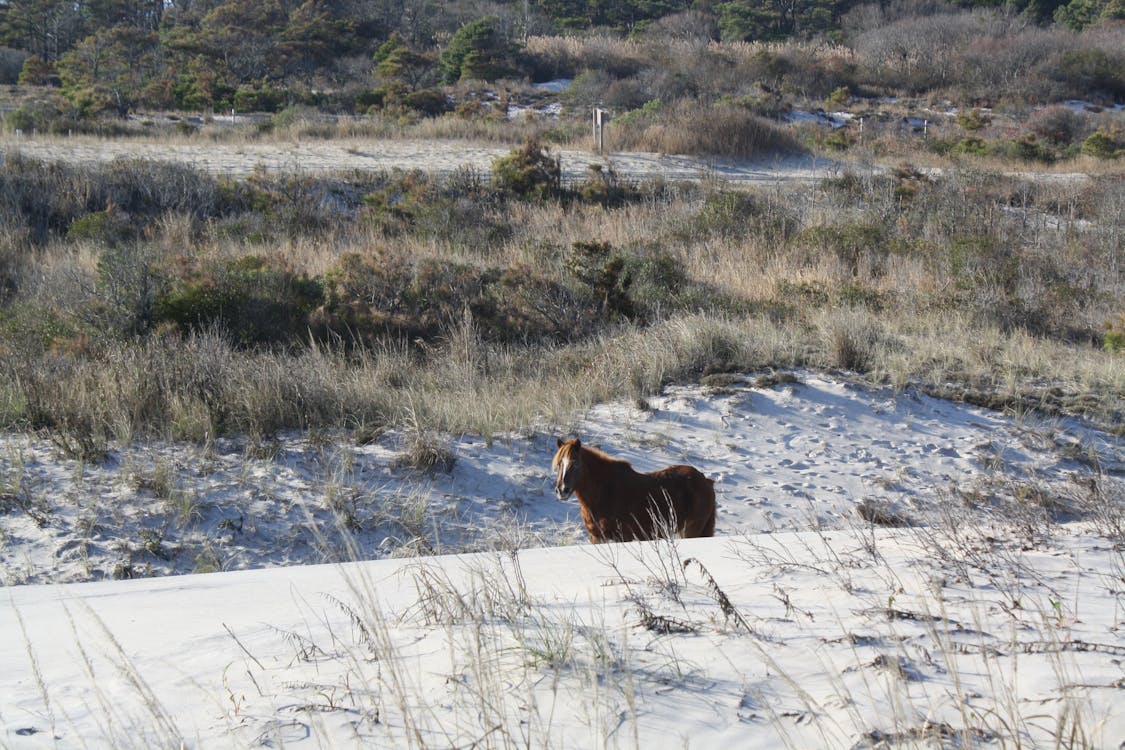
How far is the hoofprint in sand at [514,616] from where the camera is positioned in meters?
2.78

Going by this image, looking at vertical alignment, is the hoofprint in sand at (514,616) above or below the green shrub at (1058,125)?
below

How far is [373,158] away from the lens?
23.1 meters

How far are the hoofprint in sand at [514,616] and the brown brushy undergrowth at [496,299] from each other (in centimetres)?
96

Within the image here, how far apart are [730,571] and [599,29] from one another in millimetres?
58446

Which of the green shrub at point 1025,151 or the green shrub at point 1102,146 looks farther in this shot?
the green shrub at point 1102,146

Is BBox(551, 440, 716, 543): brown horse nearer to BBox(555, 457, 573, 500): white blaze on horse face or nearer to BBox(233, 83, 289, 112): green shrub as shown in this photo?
BBox(555, 457, 573, 500): white blaze on horse face

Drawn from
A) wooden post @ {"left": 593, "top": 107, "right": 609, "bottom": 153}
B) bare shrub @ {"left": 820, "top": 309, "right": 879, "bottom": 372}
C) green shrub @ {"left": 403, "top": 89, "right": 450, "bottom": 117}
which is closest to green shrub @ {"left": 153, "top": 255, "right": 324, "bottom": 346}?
bare shrub @ {"left": 820, "top": 309, "right": 879, "bottom": 372}

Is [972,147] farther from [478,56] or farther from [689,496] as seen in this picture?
[689,496]

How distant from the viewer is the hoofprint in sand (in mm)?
2777

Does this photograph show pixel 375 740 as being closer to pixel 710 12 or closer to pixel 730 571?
pixel 730 571

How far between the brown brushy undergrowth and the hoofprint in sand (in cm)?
96

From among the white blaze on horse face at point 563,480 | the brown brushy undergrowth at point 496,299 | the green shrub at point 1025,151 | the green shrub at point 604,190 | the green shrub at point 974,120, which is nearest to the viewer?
the white blaze on horse face at point 563,480

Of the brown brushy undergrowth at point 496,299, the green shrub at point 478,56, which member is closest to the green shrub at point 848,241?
the brown brushy undergrowth at point 496,299

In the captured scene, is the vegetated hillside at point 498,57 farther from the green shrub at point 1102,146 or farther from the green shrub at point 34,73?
the green shrub at point 1102,146
